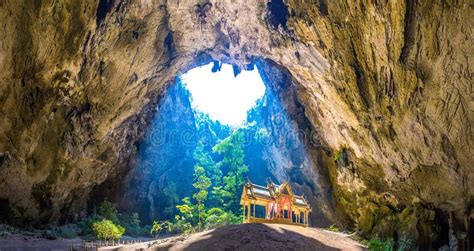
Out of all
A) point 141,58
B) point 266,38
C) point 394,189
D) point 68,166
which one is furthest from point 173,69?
point 394,189

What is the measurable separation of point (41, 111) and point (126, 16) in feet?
→ 18.0

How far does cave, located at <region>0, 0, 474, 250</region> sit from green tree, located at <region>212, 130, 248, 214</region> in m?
10.7

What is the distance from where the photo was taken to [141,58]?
1875 centimetres

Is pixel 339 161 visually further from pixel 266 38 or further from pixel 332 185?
pixel 266 38

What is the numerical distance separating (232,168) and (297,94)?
15939mm

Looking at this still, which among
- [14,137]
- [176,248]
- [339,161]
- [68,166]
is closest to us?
[176,248]

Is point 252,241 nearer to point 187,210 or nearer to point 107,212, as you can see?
point 107,212

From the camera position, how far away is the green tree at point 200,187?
29781 millimetres

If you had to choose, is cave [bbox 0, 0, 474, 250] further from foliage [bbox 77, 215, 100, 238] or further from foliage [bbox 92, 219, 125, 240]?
foliage [bbox 92, 219, 125, 240]

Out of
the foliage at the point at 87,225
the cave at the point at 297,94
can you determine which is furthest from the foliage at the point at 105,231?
the cave at the point at 297,94

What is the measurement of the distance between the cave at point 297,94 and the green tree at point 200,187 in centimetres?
795

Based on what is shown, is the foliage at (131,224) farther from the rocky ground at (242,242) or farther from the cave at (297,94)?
the rocky ground at (242,242)

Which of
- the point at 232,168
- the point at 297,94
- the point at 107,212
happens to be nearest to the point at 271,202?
the point at 297,94

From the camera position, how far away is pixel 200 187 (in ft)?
104
